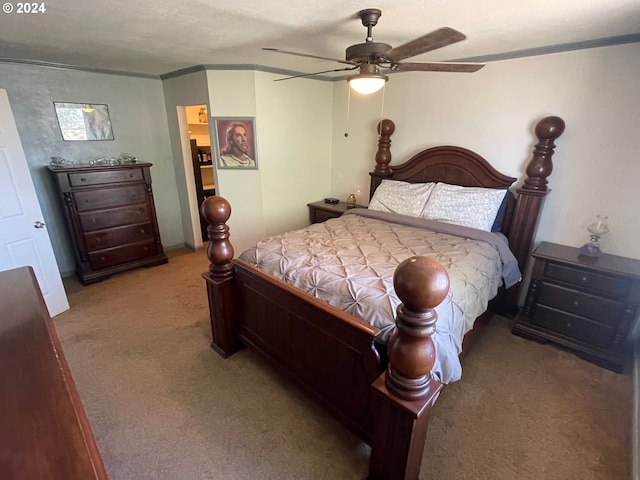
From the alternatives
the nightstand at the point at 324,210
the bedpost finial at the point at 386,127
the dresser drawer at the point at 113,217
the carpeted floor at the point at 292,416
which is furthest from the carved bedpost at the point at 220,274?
the bedpost finial at the point at 386,127

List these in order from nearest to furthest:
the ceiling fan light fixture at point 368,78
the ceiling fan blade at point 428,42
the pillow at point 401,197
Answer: the ceiling fan blade at point 428,42, the ceiling fan light fixture at point 368,78, the pillow at point 401,197

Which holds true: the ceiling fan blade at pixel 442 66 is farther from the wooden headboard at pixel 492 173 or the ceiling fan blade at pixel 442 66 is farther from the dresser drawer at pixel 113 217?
the dresser drawer at pixel 113 217

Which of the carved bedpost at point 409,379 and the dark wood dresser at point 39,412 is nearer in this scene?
the dark wood dresser at point 39,412

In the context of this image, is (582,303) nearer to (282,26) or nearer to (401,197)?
(401,197)

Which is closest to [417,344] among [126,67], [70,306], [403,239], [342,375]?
[342,375]

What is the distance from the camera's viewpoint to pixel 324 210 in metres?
3.90

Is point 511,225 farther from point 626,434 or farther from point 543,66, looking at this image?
point 626,434

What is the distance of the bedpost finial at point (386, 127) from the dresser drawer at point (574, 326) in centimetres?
217

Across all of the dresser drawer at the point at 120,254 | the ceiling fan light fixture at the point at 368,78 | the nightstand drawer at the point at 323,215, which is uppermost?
the ceiling fan light fixture at the point at 368,78

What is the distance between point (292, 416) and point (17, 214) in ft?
8.89

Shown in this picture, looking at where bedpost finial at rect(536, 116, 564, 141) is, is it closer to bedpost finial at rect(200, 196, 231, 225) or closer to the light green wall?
bedpost finial at rect(200, 196, 231, 225)

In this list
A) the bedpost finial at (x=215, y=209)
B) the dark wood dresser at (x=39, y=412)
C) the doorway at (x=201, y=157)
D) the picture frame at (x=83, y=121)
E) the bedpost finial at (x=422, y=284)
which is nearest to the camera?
the dark wood dresser at (x=39, y=412)

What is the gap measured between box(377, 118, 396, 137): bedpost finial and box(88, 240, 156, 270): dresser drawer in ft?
9.95

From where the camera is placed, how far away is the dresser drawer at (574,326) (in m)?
2.20
